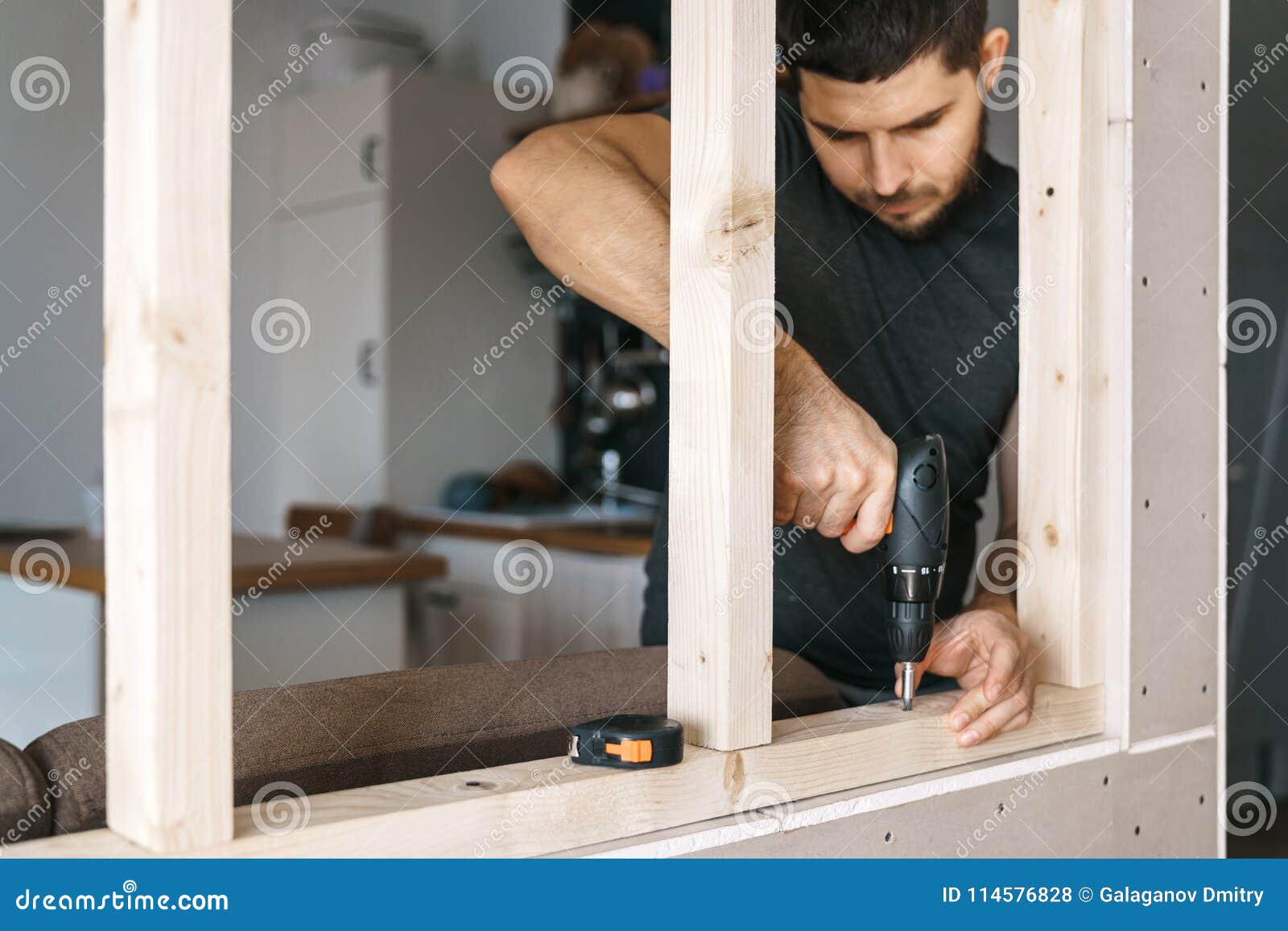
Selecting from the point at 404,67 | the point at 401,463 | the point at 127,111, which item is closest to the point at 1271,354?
the point at 127,111

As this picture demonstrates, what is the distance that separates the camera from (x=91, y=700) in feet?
8.45

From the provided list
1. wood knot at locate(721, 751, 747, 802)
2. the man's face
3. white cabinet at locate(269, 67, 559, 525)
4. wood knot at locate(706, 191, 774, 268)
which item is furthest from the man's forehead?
white cabinet at locate(269, 67, 559, 525)

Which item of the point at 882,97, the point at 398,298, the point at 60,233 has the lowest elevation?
the point at 882,97

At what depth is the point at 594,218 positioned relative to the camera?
1.23 metres

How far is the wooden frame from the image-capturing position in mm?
676

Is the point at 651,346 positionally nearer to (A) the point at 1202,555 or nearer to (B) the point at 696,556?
(A) the point at 1202,555

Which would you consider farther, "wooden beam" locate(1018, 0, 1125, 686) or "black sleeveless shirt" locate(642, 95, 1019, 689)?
"black sleeveless shirt" locate(642, 95, 1019, 689)

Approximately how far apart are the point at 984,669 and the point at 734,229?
0.58 metres

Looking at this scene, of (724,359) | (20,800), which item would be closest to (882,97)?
(724,359)

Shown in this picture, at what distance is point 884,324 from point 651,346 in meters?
2.30

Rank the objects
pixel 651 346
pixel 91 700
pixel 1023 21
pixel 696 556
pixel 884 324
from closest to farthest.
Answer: pixel 696 556
pixel 1023 21
pixel 884 324
pixel 91 700
pixel 651 346

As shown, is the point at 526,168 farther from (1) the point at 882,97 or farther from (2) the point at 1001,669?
(2) the point at 1001,669

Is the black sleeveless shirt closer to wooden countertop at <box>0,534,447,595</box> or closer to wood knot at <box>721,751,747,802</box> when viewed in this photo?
wood knot at <box>721,751,747,802</box>
